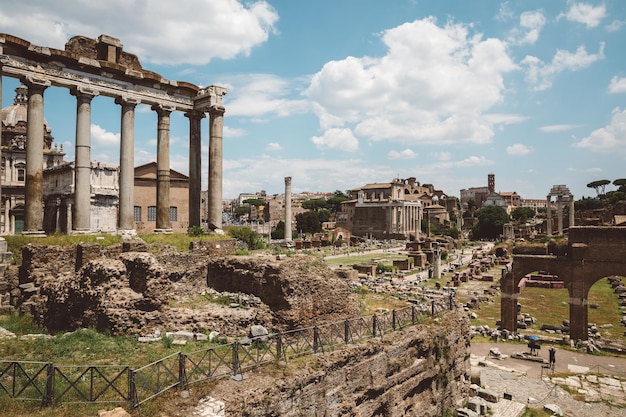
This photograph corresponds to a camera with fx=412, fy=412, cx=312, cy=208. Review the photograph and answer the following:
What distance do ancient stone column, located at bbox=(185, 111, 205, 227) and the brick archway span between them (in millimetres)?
16414

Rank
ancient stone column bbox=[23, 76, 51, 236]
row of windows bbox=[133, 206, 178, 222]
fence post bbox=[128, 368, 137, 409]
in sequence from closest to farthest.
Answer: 1. fence post bbox=[128, 368, 137, 409]
2. ancient stone column bbox=[23, 76, 51, 236]
3. row of windows bbox=[133, 206, 178, 222]

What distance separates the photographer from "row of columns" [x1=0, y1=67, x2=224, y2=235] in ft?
49.6

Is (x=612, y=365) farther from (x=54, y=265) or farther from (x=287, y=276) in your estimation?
(x=54, y=265)

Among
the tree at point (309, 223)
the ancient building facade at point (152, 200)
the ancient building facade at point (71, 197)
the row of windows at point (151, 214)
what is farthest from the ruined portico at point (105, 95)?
the tree at point (309, 223)

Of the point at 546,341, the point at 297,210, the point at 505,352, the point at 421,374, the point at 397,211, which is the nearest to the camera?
the point at 421,374

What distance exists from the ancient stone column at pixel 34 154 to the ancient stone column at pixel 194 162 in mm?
6035

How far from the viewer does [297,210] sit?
405 feet

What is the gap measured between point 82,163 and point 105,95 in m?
3.01

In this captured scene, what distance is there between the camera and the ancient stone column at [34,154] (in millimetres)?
15016

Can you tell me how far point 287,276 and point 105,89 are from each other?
37.7ft

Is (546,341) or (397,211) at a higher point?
(397,211)

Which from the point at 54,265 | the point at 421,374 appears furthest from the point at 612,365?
the point at 54,265

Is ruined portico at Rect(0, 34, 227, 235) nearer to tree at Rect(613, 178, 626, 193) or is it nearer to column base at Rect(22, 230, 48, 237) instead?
column base at Rect(22, 230, 48, 237)

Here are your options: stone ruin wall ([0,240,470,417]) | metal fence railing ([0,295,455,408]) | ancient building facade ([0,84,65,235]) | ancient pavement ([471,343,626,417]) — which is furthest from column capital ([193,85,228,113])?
ancient building facade ([0,84,65,235])
